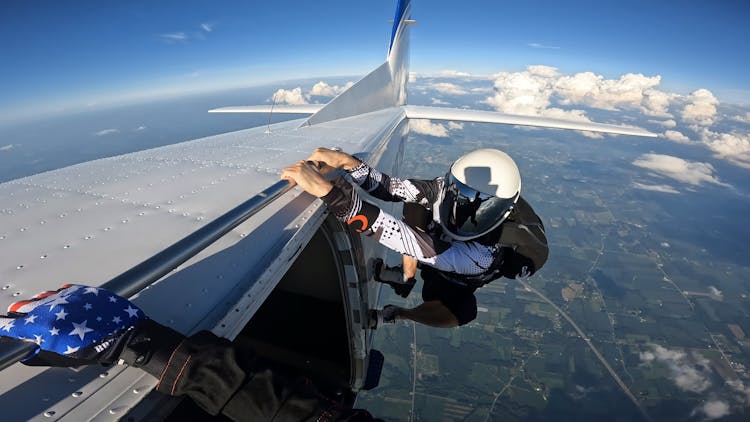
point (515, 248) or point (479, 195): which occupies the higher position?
point (479, 195)

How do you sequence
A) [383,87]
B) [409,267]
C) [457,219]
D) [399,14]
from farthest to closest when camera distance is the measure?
[399,14]
[383,87]
[409,267]
[457,219]

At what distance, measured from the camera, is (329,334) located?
16.6 ft

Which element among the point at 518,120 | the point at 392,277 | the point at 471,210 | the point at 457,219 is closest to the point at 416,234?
the point at 457,219

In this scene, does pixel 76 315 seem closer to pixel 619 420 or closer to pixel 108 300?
pixel 108 300

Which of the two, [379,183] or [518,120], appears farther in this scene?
[518,120]

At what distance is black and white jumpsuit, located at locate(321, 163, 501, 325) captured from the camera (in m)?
2.45

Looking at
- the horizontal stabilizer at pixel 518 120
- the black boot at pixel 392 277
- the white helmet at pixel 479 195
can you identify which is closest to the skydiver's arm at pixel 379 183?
the white helmet at pixel 479 195

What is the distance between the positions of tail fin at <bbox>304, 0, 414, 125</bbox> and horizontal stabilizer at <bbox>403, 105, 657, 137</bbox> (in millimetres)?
1284

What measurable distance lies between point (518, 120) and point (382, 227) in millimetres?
6956

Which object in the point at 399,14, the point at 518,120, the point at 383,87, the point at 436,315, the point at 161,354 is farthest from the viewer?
the point at 399,14

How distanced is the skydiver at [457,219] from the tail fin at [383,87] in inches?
136

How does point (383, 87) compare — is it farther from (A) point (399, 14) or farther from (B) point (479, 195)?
(B) point (479, 195)

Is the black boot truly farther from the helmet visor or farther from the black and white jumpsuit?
the helmet visor

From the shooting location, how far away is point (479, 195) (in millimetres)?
2553
